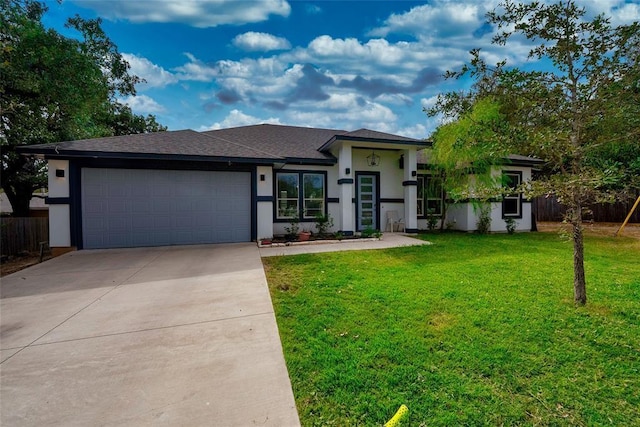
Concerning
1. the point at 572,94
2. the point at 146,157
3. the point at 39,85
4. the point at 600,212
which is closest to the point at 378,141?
the point at 572,94

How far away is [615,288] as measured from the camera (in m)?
4.24

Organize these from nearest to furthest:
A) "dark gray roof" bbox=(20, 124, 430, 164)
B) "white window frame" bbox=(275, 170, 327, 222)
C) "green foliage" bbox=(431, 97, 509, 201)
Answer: "dark gray roof" bbox=(20, 124, 430, 164)
"green foliage" bbox=(431, 97, 509, 201)
"white window frame" bbox=(275, 170, 327, 222)

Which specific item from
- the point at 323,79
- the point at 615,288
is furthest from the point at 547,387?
the point at 323,79

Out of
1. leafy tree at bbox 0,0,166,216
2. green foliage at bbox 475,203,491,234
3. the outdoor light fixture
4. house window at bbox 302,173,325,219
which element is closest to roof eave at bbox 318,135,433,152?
the outdoor light fixture

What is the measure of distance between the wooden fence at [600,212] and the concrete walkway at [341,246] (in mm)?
9303

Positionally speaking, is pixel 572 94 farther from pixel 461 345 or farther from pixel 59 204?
pixel 59 204

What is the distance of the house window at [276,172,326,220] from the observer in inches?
389

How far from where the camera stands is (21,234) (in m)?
8.12

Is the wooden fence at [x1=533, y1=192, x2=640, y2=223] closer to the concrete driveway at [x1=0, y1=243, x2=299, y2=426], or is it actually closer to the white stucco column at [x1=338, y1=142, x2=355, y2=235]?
the white stucco column at [x1=338, y1=142, x2=355, y2=235]

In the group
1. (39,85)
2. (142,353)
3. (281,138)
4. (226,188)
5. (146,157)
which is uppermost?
(39,85)

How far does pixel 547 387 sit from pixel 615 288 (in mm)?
3516

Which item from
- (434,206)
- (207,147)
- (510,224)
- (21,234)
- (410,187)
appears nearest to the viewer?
(21,234)

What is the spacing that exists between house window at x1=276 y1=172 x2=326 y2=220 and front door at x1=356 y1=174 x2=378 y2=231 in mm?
1480

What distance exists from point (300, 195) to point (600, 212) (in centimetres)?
1756
